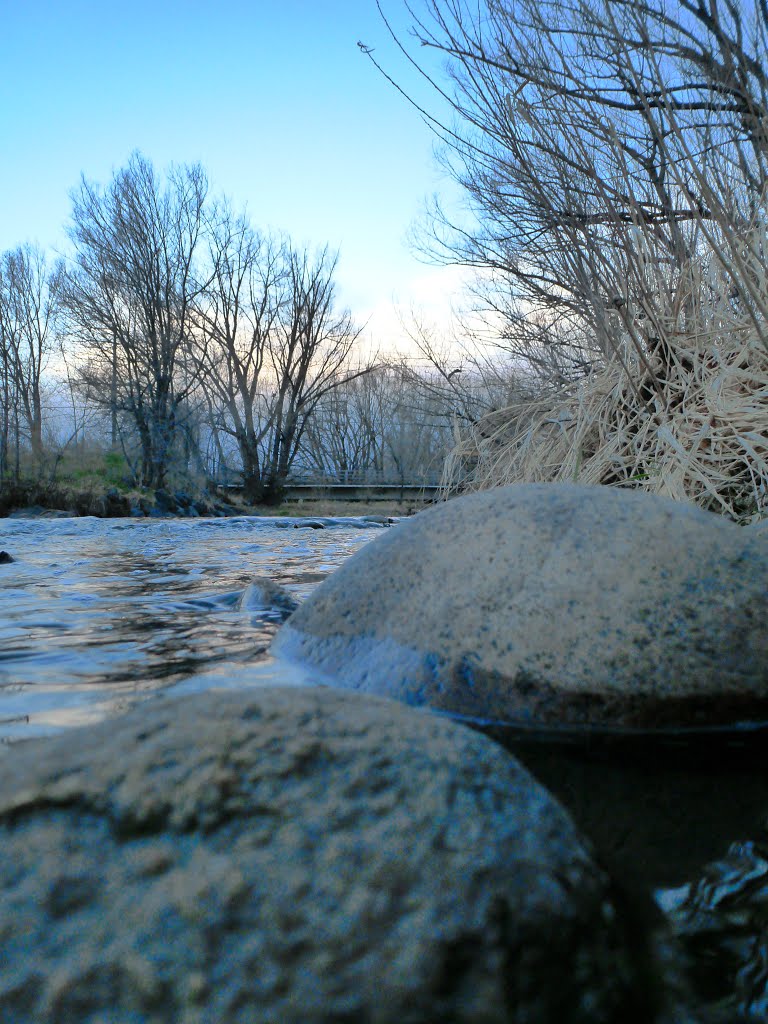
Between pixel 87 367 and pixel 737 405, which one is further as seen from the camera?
pixel 87 367

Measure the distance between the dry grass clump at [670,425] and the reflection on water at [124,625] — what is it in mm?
1520

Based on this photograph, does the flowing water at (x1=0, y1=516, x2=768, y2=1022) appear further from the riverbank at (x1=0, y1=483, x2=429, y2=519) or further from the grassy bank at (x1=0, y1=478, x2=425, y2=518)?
the riverbank at (x1=0, y1=483, x2=429, y2=519)

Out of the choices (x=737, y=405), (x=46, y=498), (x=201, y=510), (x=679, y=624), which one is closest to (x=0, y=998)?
(x=679, y=624)

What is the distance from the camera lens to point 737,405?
2.92 m

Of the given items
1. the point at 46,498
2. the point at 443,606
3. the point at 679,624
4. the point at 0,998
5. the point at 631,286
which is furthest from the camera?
the point at 46,498

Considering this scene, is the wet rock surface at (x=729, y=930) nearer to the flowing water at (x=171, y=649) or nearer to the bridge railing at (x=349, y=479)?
the flowing water at (x=171, y=649)

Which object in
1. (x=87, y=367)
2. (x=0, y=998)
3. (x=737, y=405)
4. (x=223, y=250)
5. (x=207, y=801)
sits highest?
(x=223, y=250)

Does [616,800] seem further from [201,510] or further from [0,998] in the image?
[201,510]

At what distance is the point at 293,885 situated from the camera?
85cm

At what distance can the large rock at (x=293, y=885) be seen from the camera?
76 centimetres

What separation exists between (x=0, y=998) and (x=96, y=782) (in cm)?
25

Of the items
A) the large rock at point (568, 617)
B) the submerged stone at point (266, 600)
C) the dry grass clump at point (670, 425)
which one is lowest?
the submerged stone at point (266, 600)

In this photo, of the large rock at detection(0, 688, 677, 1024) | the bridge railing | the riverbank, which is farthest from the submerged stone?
the bridge railing

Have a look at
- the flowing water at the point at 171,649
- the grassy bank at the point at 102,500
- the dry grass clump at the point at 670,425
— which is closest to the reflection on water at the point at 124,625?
the flowing water at the point at 171,649
